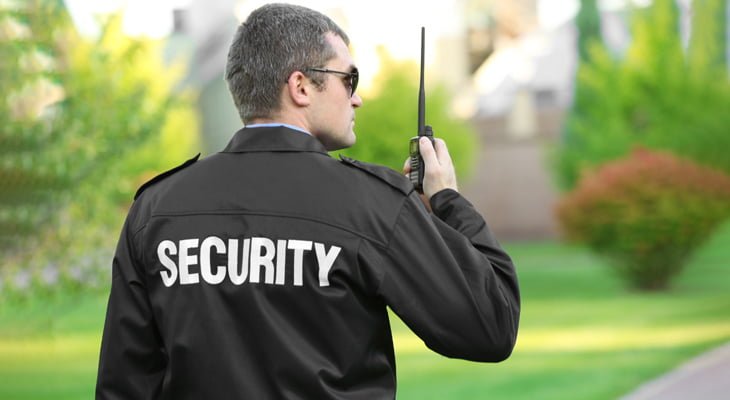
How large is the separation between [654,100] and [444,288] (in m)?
25.5

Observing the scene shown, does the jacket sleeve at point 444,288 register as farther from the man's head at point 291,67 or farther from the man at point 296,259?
the man's head at point 291,67

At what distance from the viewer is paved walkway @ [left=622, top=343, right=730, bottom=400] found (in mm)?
8484

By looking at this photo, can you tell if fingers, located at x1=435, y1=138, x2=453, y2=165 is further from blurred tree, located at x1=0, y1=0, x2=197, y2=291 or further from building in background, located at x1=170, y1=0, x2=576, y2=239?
building in background, located at x1=170, y1=0, x2=576, y2=239

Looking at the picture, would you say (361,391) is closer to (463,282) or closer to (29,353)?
(463,282)

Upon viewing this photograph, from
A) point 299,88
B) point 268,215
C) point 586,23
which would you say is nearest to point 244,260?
point 268,215

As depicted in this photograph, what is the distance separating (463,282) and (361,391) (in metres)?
0.28

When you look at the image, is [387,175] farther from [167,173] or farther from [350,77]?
[167,173]

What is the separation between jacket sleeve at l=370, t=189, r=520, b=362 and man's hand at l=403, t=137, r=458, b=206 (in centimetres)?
13

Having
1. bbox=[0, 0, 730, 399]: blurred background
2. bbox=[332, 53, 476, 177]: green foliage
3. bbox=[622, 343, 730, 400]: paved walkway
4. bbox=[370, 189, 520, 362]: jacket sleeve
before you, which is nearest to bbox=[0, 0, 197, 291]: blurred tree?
bbox=[0, 0, 730, 399]: blurred background

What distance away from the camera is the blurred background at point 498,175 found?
9344 millimetres

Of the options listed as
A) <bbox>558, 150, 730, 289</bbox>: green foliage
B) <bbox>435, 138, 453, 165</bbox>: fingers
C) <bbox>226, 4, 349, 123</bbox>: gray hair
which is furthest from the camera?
<bbox>558, 150, 730, 289</bbox>: green foliage

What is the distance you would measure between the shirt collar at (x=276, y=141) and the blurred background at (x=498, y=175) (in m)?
3.14

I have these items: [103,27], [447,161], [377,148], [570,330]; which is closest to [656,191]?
[570,330]

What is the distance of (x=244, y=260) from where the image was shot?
1978 mm
